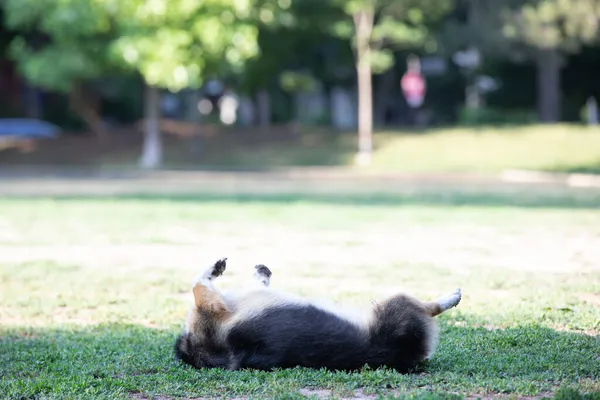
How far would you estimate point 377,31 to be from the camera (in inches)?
1547

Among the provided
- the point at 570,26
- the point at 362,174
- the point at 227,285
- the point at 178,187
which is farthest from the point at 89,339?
the point at 570,26

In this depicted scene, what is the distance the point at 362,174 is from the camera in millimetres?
32500

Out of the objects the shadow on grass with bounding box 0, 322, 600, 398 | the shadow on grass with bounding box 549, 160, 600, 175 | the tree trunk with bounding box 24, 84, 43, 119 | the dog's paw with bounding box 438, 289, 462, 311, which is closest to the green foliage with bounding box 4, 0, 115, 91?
the tree trunk with bounding box 24, 84, 43, 119

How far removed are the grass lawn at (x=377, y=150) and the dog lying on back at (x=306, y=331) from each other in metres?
26.8

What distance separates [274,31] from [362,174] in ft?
36.2

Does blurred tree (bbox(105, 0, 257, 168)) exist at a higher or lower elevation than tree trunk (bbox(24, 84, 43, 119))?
higher

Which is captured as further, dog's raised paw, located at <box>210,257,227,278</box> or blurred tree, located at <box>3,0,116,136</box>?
blurred tree, located at <box>3,0,116,136</box>

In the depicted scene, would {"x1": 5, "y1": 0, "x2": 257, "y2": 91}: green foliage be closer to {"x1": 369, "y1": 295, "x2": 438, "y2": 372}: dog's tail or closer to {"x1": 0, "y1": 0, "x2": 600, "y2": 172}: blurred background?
{"x1": 0, "y1": 0, "x2": 600, "y2": 172}: blurred background

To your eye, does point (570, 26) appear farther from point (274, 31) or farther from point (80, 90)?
point (80, 90)

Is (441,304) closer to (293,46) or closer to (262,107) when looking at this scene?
(293,46)

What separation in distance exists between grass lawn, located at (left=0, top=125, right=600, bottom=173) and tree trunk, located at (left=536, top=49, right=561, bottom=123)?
3178 mm

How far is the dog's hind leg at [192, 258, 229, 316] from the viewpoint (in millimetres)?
5902

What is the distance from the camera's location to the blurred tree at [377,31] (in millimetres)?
37719

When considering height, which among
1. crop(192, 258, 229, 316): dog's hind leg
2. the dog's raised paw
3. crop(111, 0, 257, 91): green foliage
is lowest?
crop(192, 258, 229, 316): dog's hind leg
